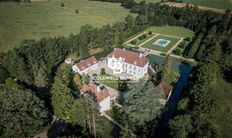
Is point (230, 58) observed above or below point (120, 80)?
above

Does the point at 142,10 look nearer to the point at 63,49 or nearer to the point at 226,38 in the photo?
the point at 226,38

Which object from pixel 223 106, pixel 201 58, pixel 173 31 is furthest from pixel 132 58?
pixel 173 31

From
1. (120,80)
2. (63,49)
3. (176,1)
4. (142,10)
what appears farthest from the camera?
(176,1)

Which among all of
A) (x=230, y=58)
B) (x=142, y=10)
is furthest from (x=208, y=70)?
(x=142, y=10)

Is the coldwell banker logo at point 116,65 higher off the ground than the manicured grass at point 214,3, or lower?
lower

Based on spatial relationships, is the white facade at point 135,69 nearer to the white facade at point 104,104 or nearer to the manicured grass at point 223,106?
the white facade at point 104,104

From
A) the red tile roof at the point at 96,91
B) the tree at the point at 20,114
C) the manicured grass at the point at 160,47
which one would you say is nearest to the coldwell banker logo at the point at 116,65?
the red tile roof at the point at 96,91

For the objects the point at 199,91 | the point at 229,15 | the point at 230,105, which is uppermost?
the point at 229,15

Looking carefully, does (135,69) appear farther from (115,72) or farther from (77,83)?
(77,83)
